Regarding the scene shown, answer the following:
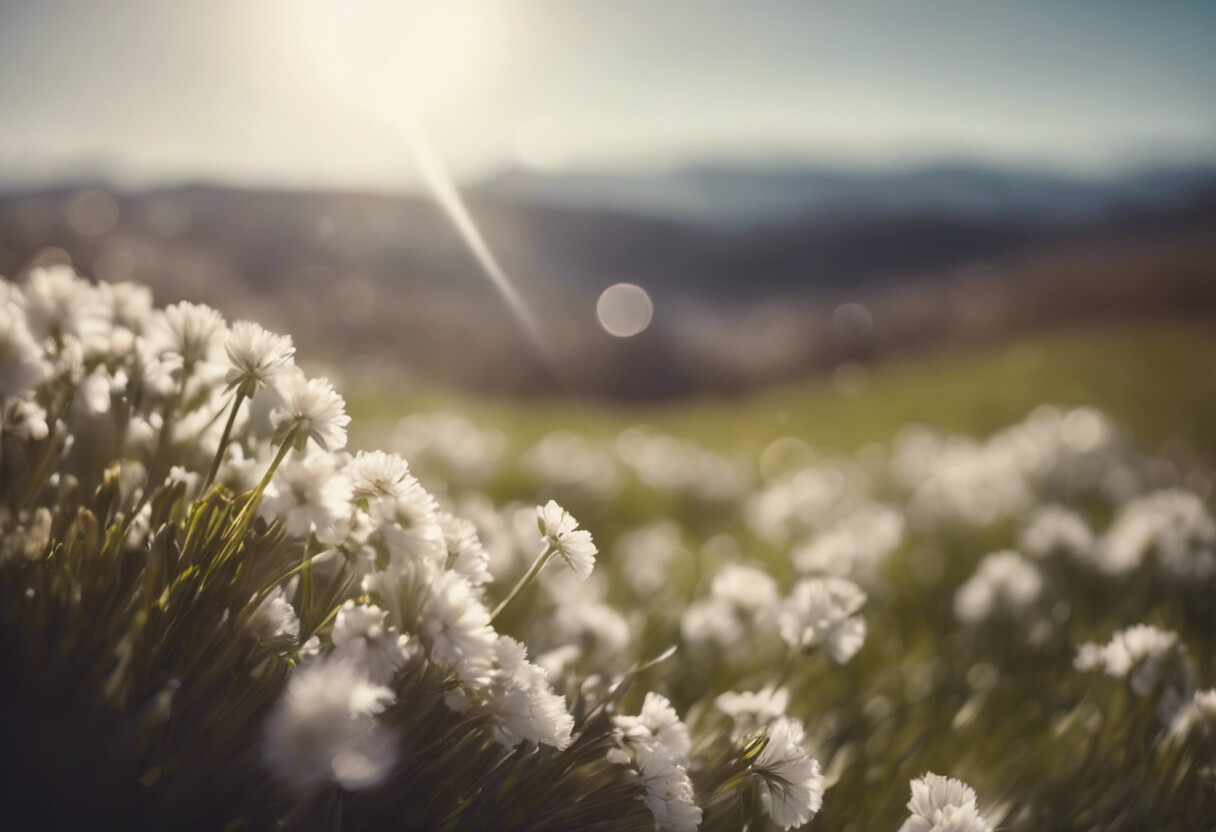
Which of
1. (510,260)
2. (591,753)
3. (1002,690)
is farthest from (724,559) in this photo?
(510,260)

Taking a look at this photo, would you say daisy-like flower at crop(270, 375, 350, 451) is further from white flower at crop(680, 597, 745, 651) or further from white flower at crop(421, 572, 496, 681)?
white flower at crop(680, 597, 745, 651)

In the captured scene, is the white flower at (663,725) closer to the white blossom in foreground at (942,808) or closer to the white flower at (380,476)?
the white blossom in foreground at (942,808)

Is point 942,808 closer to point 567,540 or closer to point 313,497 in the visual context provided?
point 567,540

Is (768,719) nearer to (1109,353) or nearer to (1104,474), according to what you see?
(1104,474)

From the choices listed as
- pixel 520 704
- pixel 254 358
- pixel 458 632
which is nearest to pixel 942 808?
pixel 520 704

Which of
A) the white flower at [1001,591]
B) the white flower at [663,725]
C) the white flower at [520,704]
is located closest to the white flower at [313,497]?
the white flower at [520,704]

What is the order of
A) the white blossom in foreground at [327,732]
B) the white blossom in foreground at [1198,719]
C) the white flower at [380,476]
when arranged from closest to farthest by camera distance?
→ the white blossom in foreground at [327,732] < the white flower at [380,476] < the white blossom in foreground at [1198,719]

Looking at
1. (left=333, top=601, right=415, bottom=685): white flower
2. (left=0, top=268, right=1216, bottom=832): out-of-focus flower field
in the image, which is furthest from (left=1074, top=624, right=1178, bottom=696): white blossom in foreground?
(left=333, top=601, right=415, bottom=685): white flower
